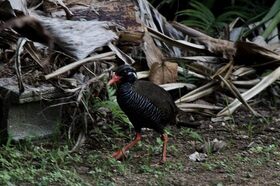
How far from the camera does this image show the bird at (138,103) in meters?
5.96

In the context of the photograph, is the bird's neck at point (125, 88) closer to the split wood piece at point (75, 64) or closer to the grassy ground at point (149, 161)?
the split wood piece at point (75, 64)

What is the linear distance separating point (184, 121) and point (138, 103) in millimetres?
1153

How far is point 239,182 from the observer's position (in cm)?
545

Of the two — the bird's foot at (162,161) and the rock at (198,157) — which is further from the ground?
the bird's foot at (162,161)

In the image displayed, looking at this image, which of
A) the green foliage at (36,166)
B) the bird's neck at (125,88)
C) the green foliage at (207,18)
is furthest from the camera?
the green foliage at (207,18)

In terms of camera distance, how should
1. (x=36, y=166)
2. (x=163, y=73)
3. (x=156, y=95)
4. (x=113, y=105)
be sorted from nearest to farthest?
(x=36, y=166) → (x=156, y=95) → (x=113, y=105) → (x=163, y=73)

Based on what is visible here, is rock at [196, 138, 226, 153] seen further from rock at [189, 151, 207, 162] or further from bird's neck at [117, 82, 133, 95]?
bird's neck at [117, 82, 133, 95]

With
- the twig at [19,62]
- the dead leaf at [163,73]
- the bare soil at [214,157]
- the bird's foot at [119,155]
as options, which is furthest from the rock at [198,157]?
the twig at [19,62]

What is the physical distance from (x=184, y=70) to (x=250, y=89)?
70cm

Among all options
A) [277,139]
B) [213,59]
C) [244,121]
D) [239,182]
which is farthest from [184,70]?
[239,182]

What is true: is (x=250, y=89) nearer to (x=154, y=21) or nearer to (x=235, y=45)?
(x=235, y=45)

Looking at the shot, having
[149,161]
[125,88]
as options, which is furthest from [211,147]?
[125,88]

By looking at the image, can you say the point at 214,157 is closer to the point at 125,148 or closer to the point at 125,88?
the point at 125,148

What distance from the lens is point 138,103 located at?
598 cm
